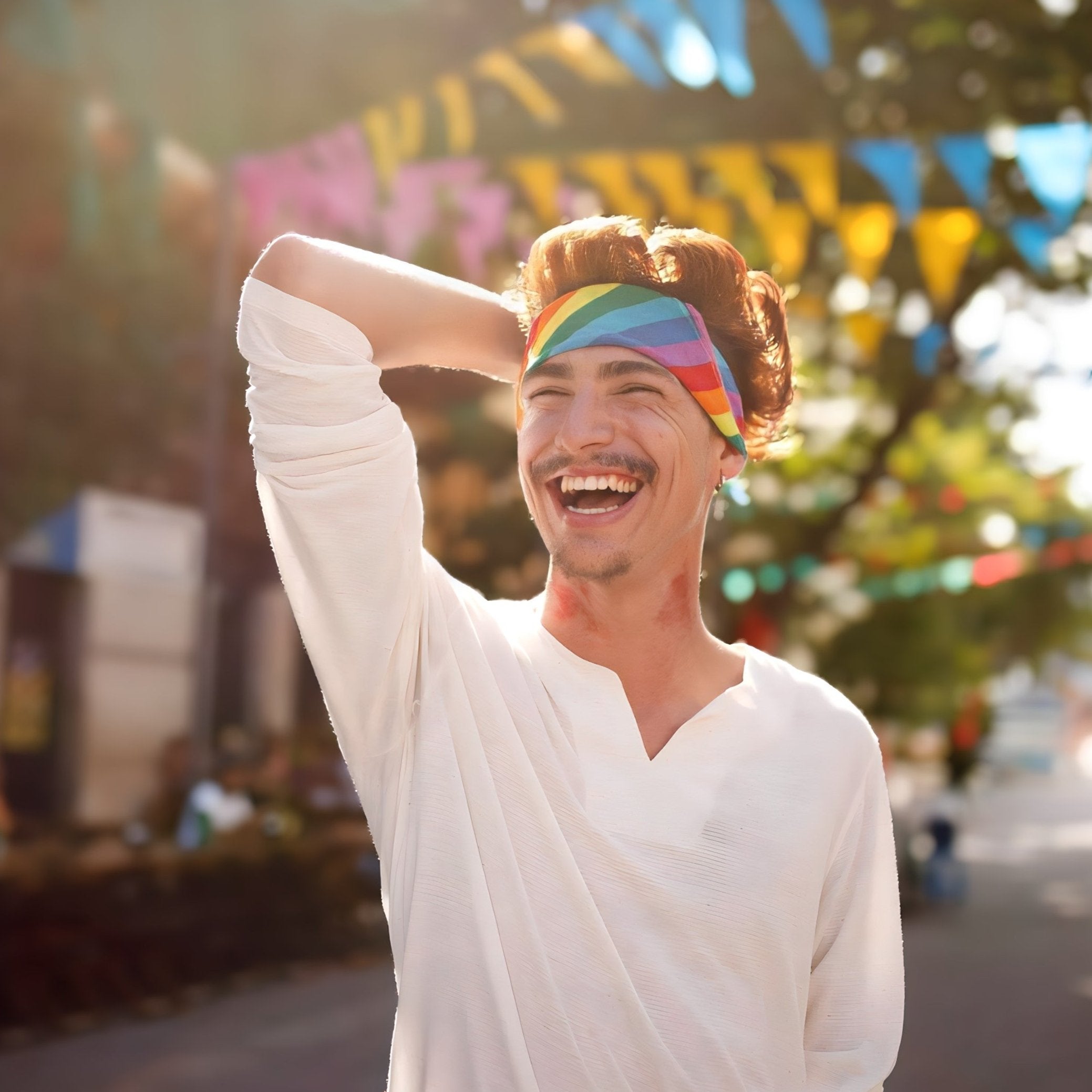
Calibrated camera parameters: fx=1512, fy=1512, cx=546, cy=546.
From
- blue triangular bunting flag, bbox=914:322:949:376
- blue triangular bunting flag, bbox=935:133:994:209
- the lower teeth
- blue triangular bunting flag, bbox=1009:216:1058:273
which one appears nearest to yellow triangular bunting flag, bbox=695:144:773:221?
blue triangular bunting flag, bbox=935:133:994:209

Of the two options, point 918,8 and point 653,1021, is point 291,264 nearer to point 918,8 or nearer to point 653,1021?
point 653,1021

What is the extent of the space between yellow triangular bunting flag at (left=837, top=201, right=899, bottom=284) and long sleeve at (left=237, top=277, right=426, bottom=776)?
5.81m

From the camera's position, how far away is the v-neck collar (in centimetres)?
214

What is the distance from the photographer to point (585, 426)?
2.16 m

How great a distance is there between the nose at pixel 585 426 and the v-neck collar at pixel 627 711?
31cm

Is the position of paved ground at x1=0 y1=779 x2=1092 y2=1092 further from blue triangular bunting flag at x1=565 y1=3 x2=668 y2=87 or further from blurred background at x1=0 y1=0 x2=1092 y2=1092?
blue triangular bunting flag at x1=565 y1=3 x2=668 y2=87

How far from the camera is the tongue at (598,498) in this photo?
2.19 m

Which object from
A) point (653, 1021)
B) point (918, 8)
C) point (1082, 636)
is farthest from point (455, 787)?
point (1082, 636)

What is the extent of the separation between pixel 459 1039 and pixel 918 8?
20.9ft

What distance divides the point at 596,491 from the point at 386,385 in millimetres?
13865

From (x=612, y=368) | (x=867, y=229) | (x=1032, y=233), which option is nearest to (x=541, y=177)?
(x=867, y=229)

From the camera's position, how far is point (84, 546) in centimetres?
1426

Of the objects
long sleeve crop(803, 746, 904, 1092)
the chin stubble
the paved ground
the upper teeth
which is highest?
the upper teeth

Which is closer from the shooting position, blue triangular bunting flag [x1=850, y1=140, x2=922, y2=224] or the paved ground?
blue triangular bunting flag [x1=850, y1=140, x2=922, y2=224]
